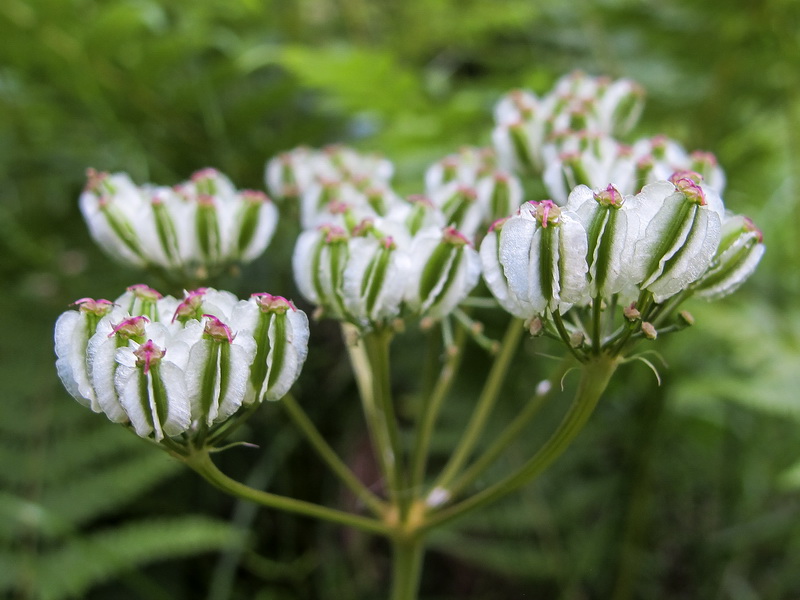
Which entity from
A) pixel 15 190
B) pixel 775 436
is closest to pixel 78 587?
pixel 15 190

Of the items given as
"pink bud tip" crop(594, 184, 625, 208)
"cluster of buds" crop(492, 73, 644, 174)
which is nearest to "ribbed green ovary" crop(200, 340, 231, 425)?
"pink bud tip" crop(594, 184, 625, 208)

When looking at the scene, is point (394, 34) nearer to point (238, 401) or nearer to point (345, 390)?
point (345, 390)

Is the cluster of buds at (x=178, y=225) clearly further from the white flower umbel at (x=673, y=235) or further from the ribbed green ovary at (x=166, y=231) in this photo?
the white flower umbel at (x=673, y=235)

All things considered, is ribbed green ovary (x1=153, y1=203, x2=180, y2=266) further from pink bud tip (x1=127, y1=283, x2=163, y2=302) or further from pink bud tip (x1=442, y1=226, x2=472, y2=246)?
pink bud tip (x1=442, y1=226, x2=472, y2=246)

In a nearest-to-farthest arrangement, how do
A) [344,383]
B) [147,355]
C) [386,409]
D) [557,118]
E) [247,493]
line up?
1. [147,355]
2. [247,493]
3. [386,409]
4. [557,118]
5. [344,383]

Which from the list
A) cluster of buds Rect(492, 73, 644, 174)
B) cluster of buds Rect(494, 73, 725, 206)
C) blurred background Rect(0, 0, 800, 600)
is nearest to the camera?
cluster of buds Rect(494, 73, 725, 206)

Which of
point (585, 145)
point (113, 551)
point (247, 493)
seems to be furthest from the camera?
point (113, 551)

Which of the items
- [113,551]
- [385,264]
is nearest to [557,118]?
[385,264]

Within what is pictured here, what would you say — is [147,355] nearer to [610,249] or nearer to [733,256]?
[610,249]
